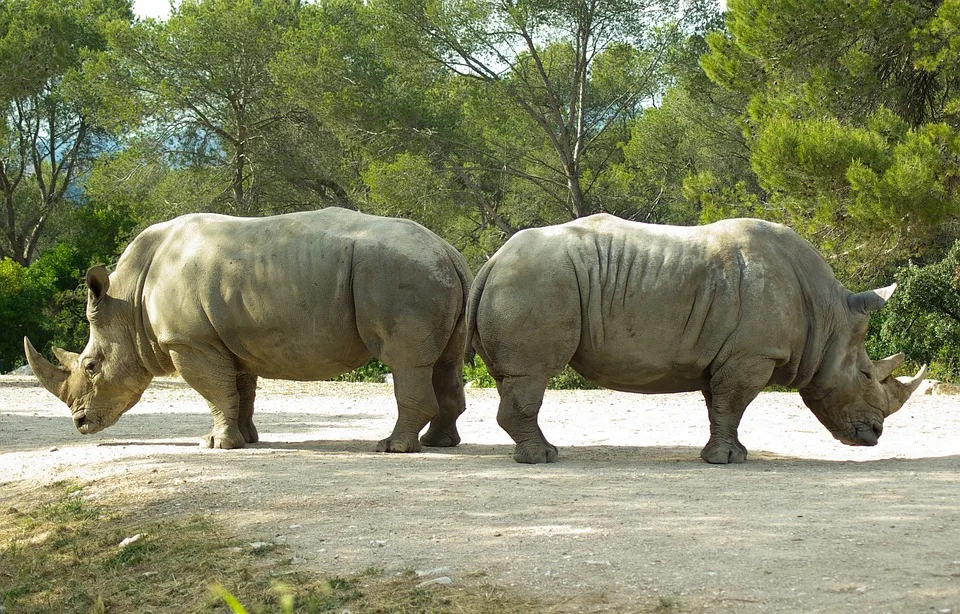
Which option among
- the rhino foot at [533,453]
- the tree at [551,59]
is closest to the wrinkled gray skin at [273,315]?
the rhino foot at [533,453]

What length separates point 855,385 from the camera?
26.8 ft

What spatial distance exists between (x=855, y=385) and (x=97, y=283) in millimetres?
6008

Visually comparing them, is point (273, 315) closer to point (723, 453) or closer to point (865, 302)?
point (723, 453)

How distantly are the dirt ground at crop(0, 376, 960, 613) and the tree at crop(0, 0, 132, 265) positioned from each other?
20347mm

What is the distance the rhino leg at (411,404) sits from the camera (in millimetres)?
8555

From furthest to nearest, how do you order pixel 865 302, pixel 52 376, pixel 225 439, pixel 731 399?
pixel 52 376 < pixel 225 439 < pixel 865 302 < pixel 731 399

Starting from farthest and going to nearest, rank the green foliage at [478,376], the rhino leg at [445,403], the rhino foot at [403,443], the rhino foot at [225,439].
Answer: the green foliage at [478,376] → the rhino leg at [445,403] → the rhino foot at [225,439] → the rhino foot at [403,443]

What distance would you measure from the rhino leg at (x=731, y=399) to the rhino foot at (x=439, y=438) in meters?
2.26

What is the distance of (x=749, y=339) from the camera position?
7738mm

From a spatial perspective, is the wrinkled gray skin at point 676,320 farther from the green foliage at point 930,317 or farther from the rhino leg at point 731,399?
the green foliage at point 930,317

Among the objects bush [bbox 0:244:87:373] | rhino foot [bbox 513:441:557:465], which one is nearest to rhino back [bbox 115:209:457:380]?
rhino foot [bbox 513:441:557:465]

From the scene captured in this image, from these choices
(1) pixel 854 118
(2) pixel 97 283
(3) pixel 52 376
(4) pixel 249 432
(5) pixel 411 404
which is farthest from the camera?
(1) pixel 854 118

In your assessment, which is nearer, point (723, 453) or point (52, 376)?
point (723, 453)

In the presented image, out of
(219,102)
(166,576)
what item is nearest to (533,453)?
(166,576)
